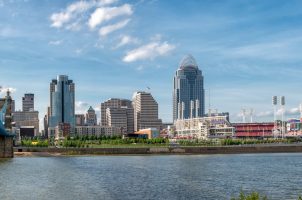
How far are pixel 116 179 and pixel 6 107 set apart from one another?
306 ft

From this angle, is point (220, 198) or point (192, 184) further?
point (192, 184)

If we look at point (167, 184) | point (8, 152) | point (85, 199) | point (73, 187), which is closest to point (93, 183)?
point (73, 187)

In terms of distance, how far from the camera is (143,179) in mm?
88250

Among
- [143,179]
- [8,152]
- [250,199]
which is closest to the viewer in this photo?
[250,199]

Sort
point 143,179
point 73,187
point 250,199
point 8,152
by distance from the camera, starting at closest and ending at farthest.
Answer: point 250,199 < point 73,187 < point 143,179 < point 8,152

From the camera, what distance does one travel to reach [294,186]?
75.3 meters

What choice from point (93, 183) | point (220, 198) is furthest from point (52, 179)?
point (220, 198)

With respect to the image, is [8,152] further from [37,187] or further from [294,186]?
[294,186]

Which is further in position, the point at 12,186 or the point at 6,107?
the point at 6,107

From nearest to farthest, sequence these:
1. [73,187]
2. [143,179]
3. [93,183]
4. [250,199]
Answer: [250,199] < [73,187] < [93,183] < [143,179]

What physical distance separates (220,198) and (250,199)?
33.8 m

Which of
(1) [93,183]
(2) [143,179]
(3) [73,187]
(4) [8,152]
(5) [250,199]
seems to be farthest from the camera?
(4) [8,152]

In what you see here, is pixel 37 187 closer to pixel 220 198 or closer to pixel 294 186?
pixel 220 198

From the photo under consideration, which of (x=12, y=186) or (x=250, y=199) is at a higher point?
(x=250, y=199)
